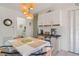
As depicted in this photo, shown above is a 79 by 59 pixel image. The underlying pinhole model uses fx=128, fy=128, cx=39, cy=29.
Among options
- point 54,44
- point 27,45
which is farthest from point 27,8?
point 54,44

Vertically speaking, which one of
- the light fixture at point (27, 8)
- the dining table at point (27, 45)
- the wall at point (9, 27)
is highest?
the light fixture at point (27, 8)

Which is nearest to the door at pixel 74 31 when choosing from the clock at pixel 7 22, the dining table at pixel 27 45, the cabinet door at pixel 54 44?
the cabinet door at pixel 54 44

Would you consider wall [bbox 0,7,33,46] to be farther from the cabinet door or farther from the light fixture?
the cabinet door

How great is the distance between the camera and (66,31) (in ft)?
5.18

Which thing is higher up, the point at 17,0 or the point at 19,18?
the point at 17,0

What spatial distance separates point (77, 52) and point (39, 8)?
695mm

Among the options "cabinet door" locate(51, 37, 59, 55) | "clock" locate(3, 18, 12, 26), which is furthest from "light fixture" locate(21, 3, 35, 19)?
"cabinet door" locate(51, 37, 59, 55)

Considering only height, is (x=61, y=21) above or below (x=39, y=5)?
below

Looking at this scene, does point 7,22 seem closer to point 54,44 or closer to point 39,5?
point 39,5

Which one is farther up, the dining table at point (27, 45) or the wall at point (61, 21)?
the wall at point (61, 21)

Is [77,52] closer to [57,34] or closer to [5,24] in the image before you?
[57,34]

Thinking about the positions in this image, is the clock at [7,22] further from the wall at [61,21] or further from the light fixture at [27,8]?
the wall at [61,21]

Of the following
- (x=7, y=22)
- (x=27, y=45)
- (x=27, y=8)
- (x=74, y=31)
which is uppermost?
(x=27, y=8)

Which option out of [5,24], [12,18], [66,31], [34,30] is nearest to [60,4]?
[66,31]
